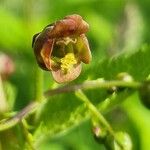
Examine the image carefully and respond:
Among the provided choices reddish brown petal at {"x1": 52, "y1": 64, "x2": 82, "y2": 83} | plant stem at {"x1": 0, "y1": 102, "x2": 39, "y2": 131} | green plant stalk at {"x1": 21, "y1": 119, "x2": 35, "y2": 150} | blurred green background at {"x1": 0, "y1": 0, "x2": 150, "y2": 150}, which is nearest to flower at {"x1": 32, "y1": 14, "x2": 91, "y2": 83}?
reddish brown petal at {"x1": 52, "y1": 64, "x2": 82, "y2": 83}

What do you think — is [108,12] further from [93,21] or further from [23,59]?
[23,59]

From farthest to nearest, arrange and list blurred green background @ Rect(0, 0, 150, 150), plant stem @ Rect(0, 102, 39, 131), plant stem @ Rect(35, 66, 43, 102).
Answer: blurred green background @ Rect(0, 0, 150, 150), plant stem @ Rect(35, 66, 43, 102), plant stem @ Rect(0, 102, 39, 131)

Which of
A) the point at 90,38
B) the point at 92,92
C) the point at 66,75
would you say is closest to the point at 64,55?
the point at 66,75

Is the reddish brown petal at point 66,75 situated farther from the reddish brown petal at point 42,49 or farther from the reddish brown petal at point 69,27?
the reddish brown petal at point 69,27

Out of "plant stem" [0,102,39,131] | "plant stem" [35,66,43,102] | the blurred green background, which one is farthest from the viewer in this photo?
the blurred green background

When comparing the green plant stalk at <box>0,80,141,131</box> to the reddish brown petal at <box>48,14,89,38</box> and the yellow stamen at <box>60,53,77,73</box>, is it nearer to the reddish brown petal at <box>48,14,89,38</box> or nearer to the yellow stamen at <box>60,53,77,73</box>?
the yellow stamen at <box>60,53,77,73</box>

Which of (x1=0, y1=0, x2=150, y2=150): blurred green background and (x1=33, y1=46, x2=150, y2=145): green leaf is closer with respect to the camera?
(x1=33, y1=46, x2=150, y2=145): green leaf
